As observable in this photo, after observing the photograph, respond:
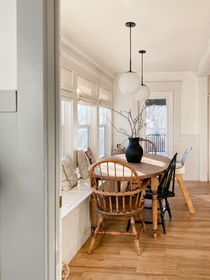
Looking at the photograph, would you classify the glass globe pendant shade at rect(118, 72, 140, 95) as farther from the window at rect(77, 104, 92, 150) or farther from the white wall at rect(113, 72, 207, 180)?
the white wall at rect(113, 72, 207, 180)

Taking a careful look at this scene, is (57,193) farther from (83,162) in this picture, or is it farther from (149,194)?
(83,162)

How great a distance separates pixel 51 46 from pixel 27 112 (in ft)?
0.99

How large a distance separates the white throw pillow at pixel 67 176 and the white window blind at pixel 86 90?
114 centimetres

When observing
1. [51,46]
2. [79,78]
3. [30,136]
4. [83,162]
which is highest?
[79,78]

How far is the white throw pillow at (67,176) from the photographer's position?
3658 millimetres

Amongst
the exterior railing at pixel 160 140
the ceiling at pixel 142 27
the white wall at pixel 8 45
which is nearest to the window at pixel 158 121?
the exterior railing at pixel 160 140

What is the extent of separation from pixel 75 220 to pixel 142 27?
2.34 meters

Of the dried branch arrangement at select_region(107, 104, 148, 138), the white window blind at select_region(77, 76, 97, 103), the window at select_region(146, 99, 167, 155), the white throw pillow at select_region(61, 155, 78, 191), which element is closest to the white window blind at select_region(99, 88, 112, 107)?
the dried branch arrangement at select_region(107, 104, 148, 138)

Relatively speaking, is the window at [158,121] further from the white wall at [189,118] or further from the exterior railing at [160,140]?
the white wall at [189,118]

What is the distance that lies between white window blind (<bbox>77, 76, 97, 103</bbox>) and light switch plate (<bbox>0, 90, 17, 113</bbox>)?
10.6 feet

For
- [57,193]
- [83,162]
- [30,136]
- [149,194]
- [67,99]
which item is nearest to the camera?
[30,136]

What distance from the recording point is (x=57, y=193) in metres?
1.34

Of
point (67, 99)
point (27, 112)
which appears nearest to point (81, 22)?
point (67, 99)

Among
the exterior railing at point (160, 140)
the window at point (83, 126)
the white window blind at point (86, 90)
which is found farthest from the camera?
the exterior railing at point (160, 140)
